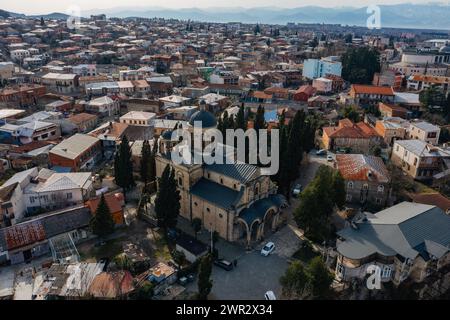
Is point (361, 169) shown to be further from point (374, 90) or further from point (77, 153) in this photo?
point (374, 90)

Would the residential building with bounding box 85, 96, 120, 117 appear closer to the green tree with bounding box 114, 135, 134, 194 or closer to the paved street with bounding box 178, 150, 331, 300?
the green tree with bounding box 114, 135, 134, 194

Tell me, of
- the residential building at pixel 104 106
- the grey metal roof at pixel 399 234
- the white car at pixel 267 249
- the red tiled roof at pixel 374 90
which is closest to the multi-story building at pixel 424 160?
the grey metal roof at pixel 399 234

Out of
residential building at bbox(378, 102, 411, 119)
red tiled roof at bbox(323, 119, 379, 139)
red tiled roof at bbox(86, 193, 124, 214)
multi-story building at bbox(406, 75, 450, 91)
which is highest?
multi-story building at bbox(406, 75, 450, 91)

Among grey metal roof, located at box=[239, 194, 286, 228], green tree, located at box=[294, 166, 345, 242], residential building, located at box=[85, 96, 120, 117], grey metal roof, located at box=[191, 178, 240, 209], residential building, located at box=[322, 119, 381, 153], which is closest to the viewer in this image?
grey metal roof, located at box=[239, 194, 286, 228]

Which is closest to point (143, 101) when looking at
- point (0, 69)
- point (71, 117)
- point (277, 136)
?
point (71, 117)

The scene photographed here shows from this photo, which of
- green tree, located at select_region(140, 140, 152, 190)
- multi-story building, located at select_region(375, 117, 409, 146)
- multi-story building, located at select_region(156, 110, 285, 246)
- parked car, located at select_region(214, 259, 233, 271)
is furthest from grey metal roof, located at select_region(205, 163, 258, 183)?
multi-story building, located at select_region(375, 117, 409, 146)

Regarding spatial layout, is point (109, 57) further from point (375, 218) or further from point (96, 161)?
point (375, 218)

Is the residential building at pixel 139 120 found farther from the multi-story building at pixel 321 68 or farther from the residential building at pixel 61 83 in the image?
the multi-story building at pixel 321 68
